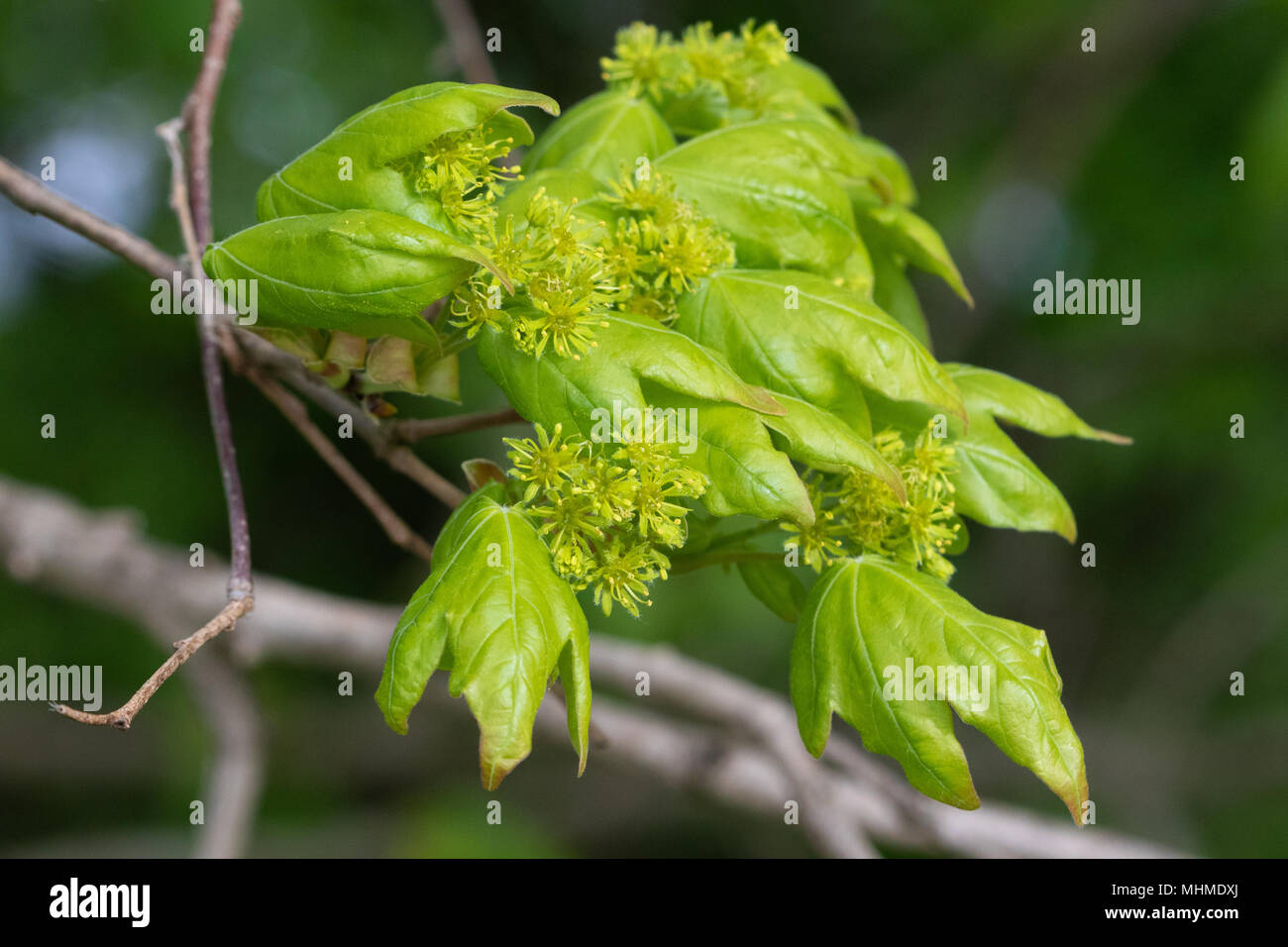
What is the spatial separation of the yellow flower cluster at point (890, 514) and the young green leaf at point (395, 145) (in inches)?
13.7

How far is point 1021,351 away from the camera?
3.45m

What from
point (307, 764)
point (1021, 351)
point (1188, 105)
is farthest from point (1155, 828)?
point (307, 764)

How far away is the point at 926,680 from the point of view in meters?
0.72

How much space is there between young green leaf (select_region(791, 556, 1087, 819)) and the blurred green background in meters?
1.69

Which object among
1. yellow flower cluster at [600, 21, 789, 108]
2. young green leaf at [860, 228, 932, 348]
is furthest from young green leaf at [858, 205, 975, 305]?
yellow flower cluster at [600, 21, 789, 108]

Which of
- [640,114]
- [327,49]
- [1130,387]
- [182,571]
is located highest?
[327,49]

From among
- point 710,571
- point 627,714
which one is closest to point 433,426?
point 627,714

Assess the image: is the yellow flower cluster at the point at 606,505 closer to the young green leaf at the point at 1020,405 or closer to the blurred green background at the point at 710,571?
the young green leaf at the point at 1020,405

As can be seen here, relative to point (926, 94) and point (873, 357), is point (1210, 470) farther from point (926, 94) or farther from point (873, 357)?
point (873, 357)

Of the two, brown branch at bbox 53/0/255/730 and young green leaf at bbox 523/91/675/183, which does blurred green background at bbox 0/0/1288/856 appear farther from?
young green leaf at bbox 523/91/675/183

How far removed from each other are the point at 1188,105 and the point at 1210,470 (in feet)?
3.93

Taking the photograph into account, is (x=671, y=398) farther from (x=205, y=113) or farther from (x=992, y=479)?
(x=205, y=113)

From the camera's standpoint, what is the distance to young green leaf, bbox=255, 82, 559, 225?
66 cm
